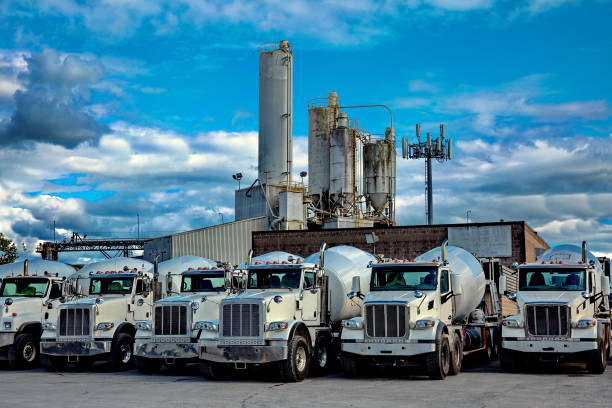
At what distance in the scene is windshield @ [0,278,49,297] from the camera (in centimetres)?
2495

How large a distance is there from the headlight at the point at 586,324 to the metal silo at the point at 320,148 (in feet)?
137

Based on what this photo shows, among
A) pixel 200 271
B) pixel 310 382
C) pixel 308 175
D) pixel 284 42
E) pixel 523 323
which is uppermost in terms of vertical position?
pixel 284 42

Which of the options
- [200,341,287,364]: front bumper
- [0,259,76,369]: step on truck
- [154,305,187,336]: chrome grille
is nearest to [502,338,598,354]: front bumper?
[200,341,287,364]: front bumper

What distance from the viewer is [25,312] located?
79.8 feet

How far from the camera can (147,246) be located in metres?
50.3

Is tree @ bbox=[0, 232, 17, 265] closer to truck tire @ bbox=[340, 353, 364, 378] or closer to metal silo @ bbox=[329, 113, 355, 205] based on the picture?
metal silo @ bbox=[329, 113, 355, 205]

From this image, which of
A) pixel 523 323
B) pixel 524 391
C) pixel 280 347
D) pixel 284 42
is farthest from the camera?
→ pixel 284 42

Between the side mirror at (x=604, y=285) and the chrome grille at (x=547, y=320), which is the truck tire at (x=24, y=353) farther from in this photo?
the side mirror at (x=604, y=285)

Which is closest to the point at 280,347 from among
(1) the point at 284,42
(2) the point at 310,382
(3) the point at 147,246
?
(2) the point at 310,382

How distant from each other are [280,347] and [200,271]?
5.61m

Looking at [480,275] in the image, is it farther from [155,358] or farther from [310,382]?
[155,358]

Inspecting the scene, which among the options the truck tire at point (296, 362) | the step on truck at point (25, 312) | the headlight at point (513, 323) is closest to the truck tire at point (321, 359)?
the truck tire at point (296, 362)

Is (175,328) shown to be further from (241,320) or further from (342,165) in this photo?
(342,165)

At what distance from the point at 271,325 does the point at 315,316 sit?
2102 millimetres
